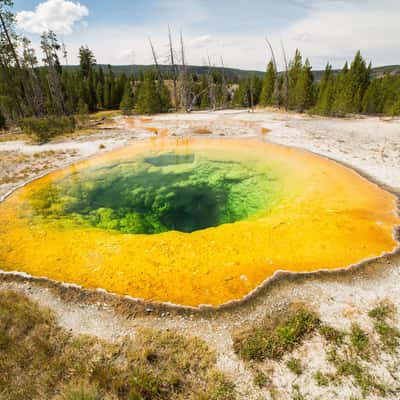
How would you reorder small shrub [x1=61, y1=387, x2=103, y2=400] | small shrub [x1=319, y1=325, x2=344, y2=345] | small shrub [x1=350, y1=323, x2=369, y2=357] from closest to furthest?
small shrub [x1=61, y1=387, x2=103, y2=400] → small shrub [x1=350, y1=323, x2=369, y2=357] → small shrub [x1=319, y1=325, x2=344, y2=345]

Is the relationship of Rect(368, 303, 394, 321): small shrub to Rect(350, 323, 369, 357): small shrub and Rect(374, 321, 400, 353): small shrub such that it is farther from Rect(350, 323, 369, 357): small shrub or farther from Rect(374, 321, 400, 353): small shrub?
Rect(350, 323, 369, 357): small shrub

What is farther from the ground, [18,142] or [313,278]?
[18,142]

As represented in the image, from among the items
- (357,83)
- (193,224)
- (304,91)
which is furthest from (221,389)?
(357,83)

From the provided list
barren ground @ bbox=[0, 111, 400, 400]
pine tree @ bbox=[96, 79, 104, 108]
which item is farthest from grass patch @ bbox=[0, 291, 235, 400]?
pine tree @ bbox=[96, 79, 104, 108]

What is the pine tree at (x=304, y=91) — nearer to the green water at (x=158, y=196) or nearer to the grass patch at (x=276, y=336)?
the green water at (x=158, y=196)

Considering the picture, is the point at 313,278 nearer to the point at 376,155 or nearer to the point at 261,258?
the point at 261,258

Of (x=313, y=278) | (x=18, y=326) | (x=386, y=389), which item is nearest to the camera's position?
(x=386, y=389)

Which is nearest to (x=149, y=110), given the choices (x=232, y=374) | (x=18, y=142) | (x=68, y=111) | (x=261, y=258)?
(x=68, y=111)
